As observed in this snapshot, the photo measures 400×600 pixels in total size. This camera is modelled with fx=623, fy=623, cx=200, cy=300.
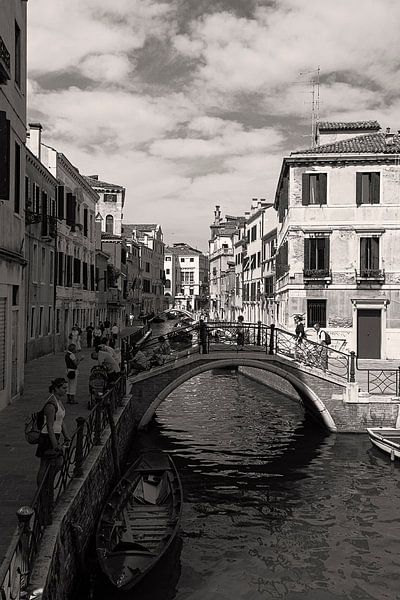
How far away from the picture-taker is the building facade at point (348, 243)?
27.2 meters

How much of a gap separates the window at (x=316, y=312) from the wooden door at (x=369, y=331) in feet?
5.05

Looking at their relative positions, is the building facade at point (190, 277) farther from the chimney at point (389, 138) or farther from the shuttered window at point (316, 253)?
the shuttered window at point (316, 253)

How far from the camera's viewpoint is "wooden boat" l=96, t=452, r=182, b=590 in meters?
9.02

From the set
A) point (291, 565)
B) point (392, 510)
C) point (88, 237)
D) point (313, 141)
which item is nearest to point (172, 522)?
point (291, 565)

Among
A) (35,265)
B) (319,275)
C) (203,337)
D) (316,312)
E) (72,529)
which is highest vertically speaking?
(35,265)

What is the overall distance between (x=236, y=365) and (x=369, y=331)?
9902 millimetres

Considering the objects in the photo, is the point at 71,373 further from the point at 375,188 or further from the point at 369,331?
the point at 375,188

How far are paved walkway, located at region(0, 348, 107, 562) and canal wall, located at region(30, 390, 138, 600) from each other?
507mm

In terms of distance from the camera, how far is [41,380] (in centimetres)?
1981

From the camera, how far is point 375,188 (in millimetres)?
27297

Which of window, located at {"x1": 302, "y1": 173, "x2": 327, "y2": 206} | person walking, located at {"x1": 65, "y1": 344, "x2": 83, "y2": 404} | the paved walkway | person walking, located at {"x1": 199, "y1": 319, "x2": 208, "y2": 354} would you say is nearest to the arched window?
window, located at {"x1": 302, "y1": 173, "x2": 327, "y2": 206}

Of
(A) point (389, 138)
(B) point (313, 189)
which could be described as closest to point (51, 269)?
(B) point (313, 189)

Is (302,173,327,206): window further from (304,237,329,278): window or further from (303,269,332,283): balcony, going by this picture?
(303,269,332,283): balcony

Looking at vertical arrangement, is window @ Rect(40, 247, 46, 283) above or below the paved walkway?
above
